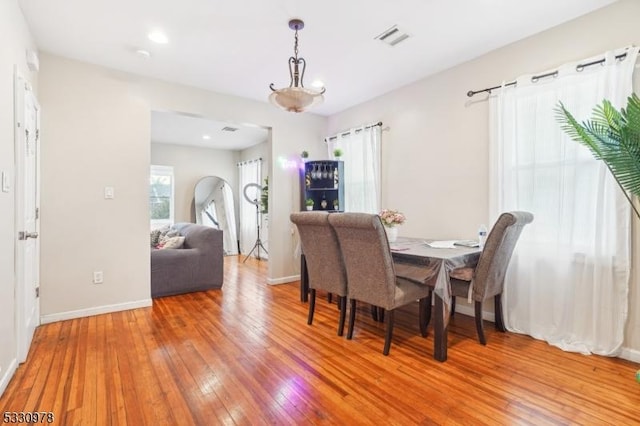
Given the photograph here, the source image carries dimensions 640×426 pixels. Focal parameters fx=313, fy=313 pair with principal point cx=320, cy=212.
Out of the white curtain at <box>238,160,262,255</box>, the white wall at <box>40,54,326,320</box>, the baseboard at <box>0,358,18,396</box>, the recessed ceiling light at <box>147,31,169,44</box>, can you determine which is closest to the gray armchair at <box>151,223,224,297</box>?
the white wall at <box>40,54,326,320</box>

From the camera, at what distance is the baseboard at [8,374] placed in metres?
1.81

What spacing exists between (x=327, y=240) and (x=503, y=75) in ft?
7.27

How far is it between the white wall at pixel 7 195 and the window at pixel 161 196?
4.70 metres

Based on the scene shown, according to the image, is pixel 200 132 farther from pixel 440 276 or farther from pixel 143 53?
pixel 440 276

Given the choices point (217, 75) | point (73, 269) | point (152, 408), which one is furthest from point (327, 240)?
point (73, 269)

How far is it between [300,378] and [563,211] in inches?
91.8

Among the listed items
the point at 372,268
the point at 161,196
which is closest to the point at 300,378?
the point at 372,268

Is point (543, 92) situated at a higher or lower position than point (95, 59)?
lower

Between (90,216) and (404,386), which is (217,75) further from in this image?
(404,386)

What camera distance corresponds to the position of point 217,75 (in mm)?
3438

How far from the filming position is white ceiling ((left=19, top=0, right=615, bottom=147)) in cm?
228

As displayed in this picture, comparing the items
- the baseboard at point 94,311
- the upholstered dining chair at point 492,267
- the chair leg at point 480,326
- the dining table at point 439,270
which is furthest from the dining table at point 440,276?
the baseboard at point 94,311

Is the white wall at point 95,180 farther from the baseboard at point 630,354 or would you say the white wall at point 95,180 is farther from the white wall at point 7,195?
the baseboard at point 630,354

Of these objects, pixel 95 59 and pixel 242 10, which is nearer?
pixel 242 10
